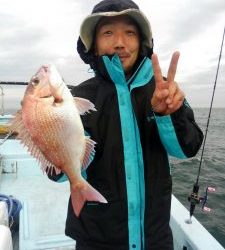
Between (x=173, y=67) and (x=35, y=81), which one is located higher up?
(x=173, y=67)

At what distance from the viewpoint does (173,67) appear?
1832mm

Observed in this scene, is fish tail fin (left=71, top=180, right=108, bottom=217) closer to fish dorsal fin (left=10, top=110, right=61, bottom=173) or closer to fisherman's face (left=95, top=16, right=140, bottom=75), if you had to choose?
fish dorsal fin (left=10, top=110, right=61, bottom=173)

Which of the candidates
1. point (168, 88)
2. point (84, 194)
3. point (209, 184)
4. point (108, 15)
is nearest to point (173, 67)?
point (168, 88)

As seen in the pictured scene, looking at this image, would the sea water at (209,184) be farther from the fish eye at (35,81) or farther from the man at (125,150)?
the fish eye at (35,81)

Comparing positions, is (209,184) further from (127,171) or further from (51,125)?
(51,125)

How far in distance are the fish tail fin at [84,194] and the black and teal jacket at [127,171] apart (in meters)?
0.42

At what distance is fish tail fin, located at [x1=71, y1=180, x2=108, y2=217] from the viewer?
176 centimetres

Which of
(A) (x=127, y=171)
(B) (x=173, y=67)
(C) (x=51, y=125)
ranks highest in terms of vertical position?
(B) (x=173, y=67)

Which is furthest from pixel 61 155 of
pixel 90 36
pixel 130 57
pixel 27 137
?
pixel 90 36

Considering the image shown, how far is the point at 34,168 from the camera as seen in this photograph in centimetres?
604

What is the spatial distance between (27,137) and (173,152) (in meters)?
0.91

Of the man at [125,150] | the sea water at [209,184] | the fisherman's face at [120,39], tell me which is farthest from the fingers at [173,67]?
the sea water at [209,184]

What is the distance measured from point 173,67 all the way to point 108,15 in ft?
2.30

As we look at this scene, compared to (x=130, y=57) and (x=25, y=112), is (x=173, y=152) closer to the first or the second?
(x=130, y=57)
